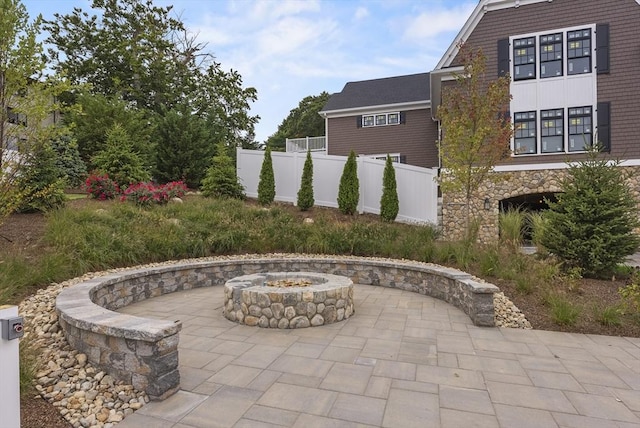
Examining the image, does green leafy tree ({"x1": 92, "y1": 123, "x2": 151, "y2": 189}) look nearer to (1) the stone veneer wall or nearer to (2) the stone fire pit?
(2) the stone fire pit

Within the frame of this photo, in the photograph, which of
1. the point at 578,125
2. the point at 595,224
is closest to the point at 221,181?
the point at 595,224

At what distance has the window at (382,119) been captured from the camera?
16797mm

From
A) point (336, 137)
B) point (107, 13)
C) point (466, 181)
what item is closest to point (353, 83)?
point (336, 137)

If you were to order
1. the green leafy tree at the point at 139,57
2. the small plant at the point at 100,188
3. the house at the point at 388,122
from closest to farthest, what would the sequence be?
the small plant at the point at 100,188
the house at the point at 388,122
the green leafy tree at the point at 139,57

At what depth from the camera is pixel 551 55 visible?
447 inches

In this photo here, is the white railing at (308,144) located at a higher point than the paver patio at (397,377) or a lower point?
higher

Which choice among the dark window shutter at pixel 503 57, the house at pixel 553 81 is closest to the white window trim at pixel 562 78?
the house at pixel 553 81

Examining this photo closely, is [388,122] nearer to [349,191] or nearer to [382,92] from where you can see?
[382,92]

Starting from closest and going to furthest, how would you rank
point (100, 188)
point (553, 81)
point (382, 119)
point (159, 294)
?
point (159, 294)
point (100, 188)
point (553, 81)
point (382, 119)

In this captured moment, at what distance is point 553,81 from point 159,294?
12.9 m

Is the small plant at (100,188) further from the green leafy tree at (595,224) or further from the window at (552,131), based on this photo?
the window at (552,131)

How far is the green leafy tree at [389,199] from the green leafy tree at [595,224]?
4.56 m

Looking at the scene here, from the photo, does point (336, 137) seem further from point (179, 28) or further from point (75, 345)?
point (75, 345)

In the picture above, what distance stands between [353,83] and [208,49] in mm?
10034
